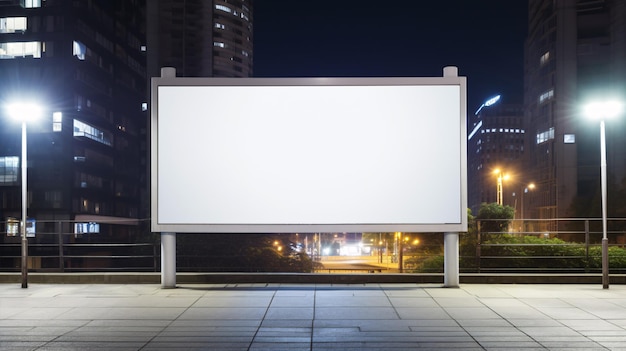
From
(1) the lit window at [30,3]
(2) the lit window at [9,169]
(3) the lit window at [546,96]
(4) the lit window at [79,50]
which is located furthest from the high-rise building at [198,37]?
(3) the lit window at [546,96]

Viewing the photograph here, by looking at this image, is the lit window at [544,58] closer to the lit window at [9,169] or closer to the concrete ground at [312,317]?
the lit window at [9,169]

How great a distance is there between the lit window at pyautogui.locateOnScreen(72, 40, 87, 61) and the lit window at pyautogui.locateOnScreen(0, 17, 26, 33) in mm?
6738

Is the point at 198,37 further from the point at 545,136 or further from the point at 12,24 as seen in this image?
the point at 545,136

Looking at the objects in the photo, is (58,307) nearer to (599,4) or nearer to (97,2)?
(97,2)

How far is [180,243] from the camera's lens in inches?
835

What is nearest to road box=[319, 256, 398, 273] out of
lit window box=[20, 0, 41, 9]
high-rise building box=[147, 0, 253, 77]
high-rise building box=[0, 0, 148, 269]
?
high-rise building box=[0, 0, 148, 269]

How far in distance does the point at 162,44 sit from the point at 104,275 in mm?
156617

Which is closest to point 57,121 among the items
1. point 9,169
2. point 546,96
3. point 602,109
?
point 9,169

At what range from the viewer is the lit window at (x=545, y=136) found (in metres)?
117

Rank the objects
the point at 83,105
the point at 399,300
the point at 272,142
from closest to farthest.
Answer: the point at 399,300
the point at 272,142
the point at 83,105

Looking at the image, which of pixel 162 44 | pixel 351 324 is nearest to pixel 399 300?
pixel 351 324

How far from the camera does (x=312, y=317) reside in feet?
37.7

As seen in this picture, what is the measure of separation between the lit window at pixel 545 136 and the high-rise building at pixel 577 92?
0.19 m

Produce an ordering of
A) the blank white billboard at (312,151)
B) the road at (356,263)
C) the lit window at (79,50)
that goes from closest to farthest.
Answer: the blank white billboard at (312,151), the road at (356,263), the lit window at (79,50)
